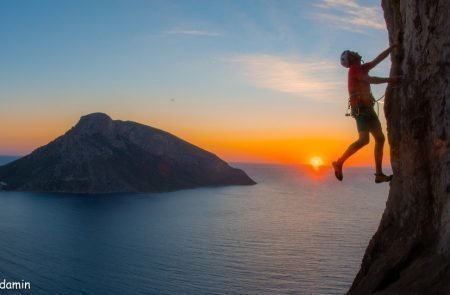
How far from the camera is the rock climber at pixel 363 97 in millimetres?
11258

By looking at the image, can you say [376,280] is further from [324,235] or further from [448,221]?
[324,235]

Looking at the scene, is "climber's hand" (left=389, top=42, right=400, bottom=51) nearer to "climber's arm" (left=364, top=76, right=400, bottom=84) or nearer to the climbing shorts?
"climber's arm" (left=364, top=76, right=400, bottom=84)

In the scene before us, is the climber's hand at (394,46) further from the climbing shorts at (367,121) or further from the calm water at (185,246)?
the calm water at (185,246)

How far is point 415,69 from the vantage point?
10.4m

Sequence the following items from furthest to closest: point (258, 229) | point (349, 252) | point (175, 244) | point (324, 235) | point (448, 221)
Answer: point (258, 229), point (324, 235), point (175, 244), point (349, 252), point (448, 221)

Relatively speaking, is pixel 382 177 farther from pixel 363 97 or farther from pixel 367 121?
pixel 363 97

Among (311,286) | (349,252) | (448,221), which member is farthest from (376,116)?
(349,252)

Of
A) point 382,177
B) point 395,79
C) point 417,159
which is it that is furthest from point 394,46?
point 382,177

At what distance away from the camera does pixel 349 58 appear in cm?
1124

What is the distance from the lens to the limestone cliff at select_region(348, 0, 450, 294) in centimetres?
939

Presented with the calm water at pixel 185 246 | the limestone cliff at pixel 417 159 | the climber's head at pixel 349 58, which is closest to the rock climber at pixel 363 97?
the climber's head at pixel 349 58

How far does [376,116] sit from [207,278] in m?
53.5

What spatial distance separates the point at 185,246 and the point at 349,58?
76.6 metres

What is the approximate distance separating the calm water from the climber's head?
48.6 meters
